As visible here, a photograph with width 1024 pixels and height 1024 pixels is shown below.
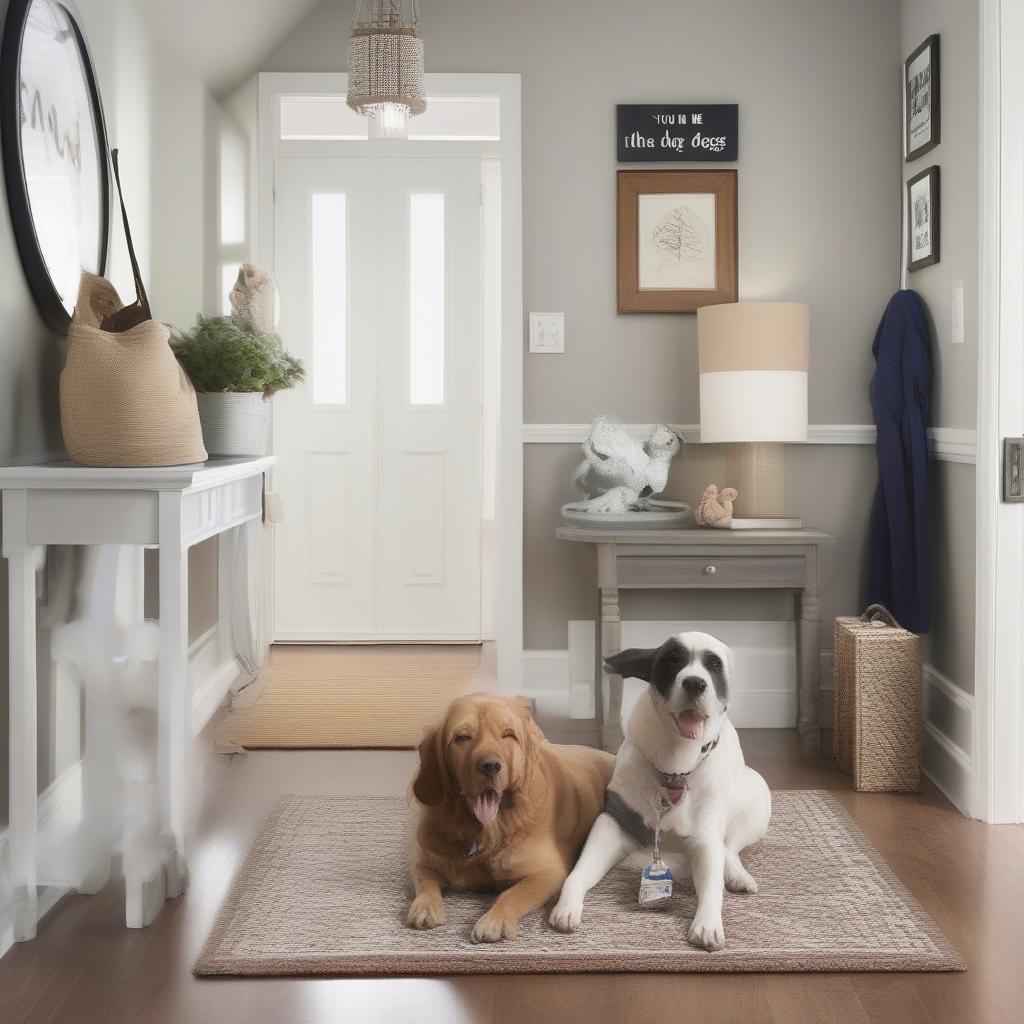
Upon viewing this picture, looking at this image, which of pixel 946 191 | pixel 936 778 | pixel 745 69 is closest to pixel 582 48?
pixel 745 69

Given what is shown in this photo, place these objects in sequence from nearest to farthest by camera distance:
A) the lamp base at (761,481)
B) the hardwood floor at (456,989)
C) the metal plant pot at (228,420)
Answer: the hardwood floor at (456,989)
the metal plant pot at (228,420)
the lamp base at (761,481)

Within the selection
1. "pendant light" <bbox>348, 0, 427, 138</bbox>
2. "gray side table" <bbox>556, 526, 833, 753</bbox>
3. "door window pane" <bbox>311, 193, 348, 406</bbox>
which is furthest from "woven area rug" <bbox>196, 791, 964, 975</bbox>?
"door window pane" <bbox>311, 193, 348, 406</bbox>

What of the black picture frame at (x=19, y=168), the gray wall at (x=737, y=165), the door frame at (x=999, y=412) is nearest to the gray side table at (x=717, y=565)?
the gray wall at (x=737, y=165)

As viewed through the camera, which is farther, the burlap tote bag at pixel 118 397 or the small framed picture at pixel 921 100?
the small framed picture at pixel 921 100

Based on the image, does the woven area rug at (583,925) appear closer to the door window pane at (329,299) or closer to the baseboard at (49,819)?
the baseboard at (49,819)

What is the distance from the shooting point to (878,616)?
3.35m

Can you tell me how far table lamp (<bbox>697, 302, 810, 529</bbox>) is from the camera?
343 cm

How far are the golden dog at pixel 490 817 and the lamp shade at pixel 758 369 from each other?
1.51m

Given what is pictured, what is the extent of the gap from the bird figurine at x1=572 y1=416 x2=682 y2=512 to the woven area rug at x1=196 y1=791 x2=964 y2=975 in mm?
1165

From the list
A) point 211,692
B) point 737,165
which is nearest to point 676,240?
point 737,165

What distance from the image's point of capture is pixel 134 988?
1933 mm

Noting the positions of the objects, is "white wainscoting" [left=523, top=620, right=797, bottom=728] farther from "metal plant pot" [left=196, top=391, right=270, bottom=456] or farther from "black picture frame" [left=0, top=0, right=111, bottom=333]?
"black picture frame" [left=0, top=0, right=111, bottom=333]

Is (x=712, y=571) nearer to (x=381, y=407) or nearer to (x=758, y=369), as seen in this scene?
(x=758, y=369)

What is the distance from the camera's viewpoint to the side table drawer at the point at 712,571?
11.1 feet
